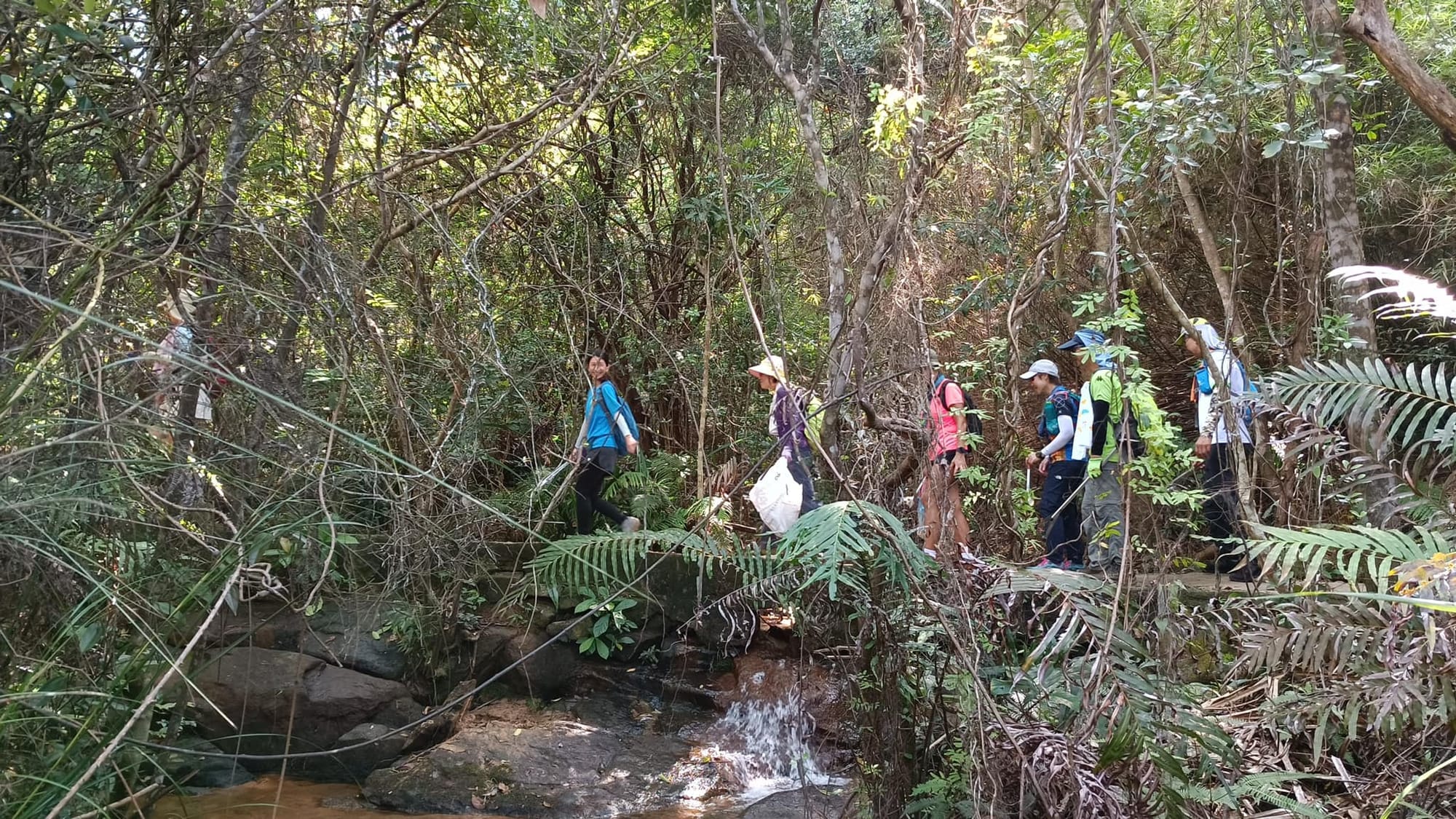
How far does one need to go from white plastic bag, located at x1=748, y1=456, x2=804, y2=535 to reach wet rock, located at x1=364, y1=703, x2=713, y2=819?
1958mm

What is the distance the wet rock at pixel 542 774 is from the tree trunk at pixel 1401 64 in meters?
5.55

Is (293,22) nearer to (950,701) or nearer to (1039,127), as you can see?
(950,701)

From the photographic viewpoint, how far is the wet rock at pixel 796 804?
4797 mm

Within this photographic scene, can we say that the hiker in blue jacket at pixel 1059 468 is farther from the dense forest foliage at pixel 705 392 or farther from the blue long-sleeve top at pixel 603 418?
the blue long-sleeve top at pixel 603 418

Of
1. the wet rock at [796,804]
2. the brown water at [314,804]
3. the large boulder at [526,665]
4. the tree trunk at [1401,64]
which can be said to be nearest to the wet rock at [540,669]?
the large boulder at [526,665]

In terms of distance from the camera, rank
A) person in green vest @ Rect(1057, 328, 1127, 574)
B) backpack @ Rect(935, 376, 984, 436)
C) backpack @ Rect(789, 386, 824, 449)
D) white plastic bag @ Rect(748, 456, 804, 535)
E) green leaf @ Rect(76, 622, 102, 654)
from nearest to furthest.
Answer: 1. green leaf @ Rect(76, 622, 102, 654)
2. backpack @ Rect(789, 386, 824, 449)
3. person in green vest @ Rect(1057, 328, 1127, 574)
4. white plastic bag @ Rect(748, 456, 804, 535)
5. backpack @ Rect(935, 376, 984, 436)

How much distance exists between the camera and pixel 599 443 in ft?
23.1

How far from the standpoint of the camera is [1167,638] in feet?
11.2

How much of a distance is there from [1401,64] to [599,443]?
17.4 feet

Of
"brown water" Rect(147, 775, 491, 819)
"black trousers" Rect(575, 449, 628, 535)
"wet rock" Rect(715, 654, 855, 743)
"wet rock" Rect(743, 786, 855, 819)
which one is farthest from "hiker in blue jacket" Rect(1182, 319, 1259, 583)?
"brown water" Rect(147, 775, 491, 819)

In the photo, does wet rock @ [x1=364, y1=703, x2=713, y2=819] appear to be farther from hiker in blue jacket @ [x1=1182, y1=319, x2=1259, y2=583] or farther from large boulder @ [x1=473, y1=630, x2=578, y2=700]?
hiker in blue jacket @ [x1=1182, y1=319, x2=1259, y2=583]

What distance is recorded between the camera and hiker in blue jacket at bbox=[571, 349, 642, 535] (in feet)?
22.8

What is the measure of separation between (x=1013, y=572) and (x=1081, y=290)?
6236 millimetres

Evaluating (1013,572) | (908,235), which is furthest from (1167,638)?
(908,235)
